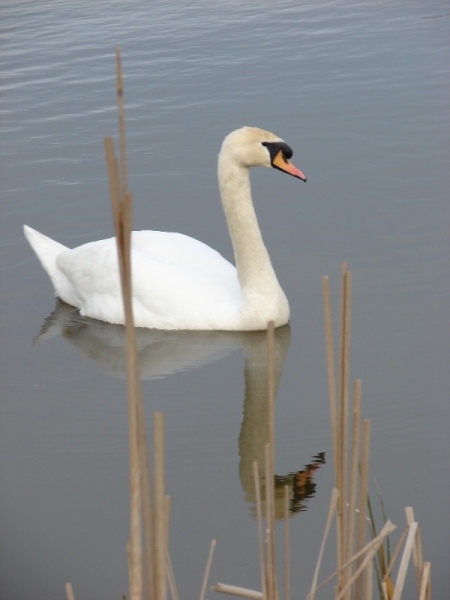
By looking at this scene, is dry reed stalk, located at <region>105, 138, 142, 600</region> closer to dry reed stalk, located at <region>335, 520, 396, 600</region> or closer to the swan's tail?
dry reed stalk, located at <region>335, 520, 396, 600</region>

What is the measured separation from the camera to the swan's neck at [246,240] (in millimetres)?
6539

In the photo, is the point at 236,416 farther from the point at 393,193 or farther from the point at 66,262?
the point at 393,193

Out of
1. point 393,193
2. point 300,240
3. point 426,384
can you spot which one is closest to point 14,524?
point 426,384

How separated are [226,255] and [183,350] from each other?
4.91 ft

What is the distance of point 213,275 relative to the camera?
272 inches

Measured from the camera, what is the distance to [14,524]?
4.72 meters

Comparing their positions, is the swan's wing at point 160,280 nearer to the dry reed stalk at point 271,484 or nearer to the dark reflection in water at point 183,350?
the dark reflection in water at point 183,350

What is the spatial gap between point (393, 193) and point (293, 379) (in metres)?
2.72

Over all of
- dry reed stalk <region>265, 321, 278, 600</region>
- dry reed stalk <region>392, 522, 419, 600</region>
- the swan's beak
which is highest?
the swan's beak

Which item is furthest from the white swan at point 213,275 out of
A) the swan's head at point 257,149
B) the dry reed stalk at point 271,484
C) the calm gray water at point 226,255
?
the dry reed stalk at point 271,484

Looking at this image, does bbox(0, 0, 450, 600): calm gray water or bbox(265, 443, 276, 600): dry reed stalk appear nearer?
bbox(265, 443, 276, 600): dry reed stalk

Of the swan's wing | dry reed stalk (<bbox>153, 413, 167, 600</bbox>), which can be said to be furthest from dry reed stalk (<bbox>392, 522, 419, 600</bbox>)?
the swan's wing

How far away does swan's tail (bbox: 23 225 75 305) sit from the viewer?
722 cm

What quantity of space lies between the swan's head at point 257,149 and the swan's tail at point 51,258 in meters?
1.52
